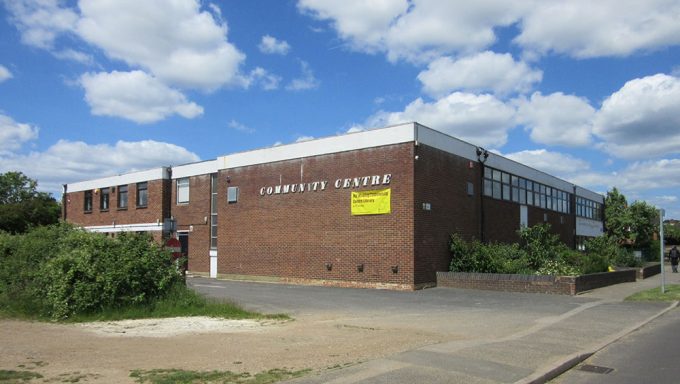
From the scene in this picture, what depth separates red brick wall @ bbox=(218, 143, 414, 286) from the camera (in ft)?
Answer: 70.6

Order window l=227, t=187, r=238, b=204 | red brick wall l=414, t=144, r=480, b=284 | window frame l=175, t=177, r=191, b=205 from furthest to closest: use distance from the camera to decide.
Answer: window frame l=175, t=177, r=191, b=205 < window l=227, t=187, r=238, b=204 < red brick wall l=414, t=144, r=480, b=284

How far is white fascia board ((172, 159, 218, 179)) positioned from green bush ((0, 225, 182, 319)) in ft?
52.9

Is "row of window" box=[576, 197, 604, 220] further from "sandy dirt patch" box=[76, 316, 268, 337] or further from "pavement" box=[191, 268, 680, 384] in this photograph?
"sandy dirt patch" box=[76, 316, 268, 337]

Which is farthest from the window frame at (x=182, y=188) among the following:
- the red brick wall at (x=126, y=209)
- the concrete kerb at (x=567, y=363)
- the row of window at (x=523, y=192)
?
the concrete kerb at (x=567, y=363)

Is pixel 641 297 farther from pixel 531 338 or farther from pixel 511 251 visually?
pixel 531 338

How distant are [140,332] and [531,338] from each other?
7.22 m

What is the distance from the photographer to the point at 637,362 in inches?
339

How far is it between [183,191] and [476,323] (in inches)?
948

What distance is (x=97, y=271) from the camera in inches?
524

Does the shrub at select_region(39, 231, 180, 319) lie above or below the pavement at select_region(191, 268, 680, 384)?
above

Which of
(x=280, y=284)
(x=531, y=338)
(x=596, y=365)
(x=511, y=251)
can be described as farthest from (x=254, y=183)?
(x=596, y=365)

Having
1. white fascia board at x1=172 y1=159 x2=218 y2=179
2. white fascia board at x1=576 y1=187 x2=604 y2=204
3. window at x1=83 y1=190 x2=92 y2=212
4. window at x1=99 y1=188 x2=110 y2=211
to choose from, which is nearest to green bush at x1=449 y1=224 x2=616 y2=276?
white fascia board at x1=172 y1=159 x2=218 y2=179

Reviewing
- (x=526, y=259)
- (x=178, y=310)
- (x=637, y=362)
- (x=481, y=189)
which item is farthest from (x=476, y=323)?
(x=481, y=189)

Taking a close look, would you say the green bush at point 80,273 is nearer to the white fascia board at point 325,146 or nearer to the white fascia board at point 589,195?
the white fascia board at point 325,146
